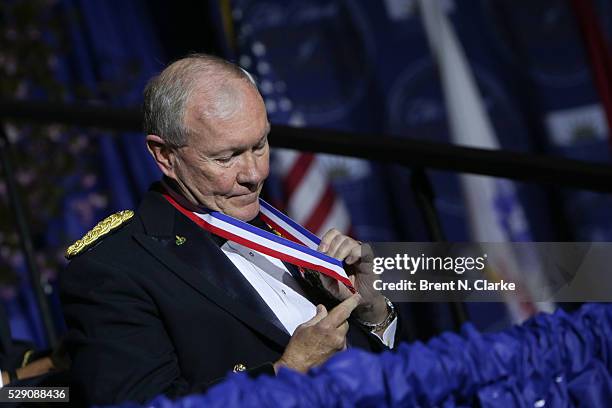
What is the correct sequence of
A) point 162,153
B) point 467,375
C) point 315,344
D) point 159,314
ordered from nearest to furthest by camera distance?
point 467,375
point 315,344
point 159,314
point 162,153

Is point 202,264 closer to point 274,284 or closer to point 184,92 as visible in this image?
point 274,284

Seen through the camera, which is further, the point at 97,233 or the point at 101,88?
the point at 101,88

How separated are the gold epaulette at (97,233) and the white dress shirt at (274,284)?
21 centimetres

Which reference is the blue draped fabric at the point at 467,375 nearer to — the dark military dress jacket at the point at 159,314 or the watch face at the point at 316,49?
the dark military dress jacket at the point at 159,314

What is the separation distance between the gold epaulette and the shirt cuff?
23.0 inches

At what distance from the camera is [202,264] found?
2.02 metres

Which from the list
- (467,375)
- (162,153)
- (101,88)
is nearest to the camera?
(467,375)

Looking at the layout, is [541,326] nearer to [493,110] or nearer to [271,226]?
[271,226]

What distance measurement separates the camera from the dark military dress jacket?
1799 millimetres

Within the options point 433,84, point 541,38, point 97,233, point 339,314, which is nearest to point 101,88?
point 433,84

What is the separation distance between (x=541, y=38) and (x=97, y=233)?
301 cm

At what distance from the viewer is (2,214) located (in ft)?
15.0

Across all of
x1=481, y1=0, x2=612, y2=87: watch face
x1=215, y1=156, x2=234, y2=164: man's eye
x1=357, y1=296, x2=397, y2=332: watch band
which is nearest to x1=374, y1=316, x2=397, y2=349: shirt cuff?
x1=357, y1=296, x2=397, y2=332: watch band

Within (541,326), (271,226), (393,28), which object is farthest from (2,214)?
(541,326)
